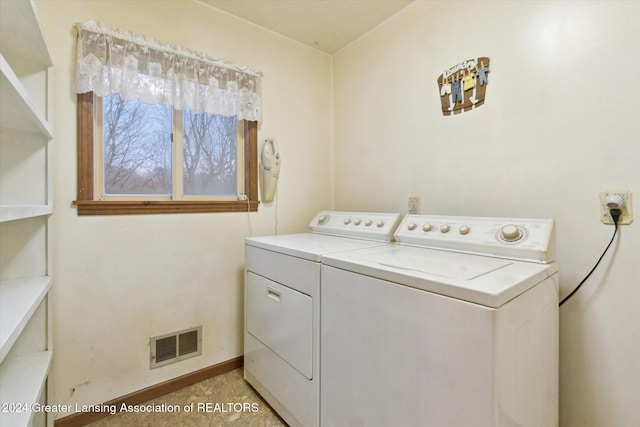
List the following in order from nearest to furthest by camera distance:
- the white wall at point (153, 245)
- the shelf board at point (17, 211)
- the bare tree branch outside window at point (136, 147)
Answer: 1. the shelf board at point (17, 211)
2. the white wall at point (153, 245)
3. the bare tree branch outside window at point (136, 147)

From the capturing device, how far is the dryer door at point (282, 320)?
133 centimetres

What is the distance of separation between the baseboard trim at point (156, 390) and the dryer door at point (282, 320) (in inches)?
15.5

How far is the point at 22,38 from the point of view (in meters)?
1.14

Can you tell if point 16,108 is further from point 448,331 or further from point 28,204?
point 448,331

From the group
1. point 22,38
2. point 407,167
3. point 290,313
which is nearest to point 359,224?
point 407,167

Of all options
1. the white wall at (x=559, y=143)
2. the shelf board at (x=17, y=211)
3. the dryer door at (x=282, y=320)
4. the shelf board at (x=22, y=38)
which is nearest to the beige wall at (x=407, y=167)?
the white wall at (x=559, y=143)

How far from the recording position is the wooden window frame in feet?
4.83

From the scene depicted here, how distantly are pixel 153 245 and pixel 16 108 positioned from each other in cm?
87

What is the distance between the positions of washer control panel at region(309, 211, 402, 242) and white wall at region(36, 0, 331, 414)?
12.1 inches

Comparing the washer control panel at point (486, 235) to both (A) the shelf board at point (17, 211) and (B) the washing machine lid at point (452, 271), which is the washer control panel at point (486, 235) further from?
(A) the shelf board at point (17, 211)

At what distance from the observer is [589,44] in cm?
121

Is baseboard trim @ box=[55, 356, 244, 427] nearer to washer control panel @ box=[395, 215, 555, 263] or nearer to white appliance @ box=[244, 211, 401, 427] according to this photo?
white appliance @ box=[244, 211, 401, 427]

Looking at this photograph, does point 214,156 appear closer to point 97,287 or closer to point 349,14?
point 97,287

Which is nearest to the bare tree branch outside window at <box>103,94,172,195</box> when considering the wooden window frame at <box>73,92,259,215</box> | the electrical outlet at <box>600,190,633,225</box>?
the wooden window frame at <box>73,92,259,215</box>
